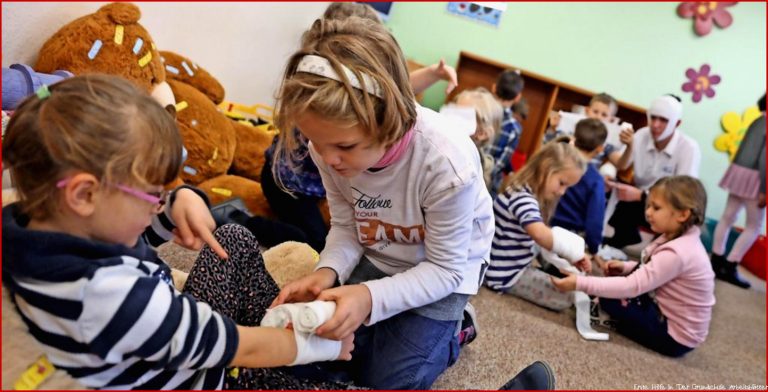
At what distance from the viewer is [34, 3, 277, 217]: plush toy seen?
108 centimetres

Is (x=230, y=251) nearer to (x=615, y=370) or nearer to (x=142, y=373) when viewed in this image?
(x=142, y=373)

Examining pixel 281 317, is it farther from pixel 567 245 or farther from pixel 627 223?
pixel 627 223

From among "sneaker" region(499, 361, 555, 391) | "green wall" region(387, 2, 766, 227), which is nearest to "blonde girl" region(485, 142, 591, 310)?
"sneaker" region(499, 361, 555, 391)

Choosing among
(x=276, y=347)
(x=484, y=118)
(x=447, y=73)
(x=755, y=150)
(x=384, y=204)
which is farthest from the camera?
(x=755, y=150)

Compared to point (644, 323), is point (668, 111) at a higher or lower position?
higher

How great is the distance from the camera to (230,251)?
2.48 feet

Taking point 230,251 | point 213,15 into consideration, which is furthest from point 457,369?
point 213,15

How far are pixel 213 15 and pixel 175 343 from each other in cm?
139

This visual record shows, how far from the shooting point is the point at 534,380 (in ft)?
2.44

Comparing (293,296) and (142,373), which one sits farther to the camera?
(293,296)

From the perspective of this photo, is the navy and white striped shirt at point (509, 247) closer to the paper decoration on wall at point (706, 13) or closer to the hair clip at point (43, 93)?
the hair clip at point (43, 93)

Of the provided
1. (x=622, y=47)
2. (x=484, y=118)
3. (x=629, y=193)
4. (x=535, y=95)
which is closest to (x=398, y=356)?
(x=484, y=118)

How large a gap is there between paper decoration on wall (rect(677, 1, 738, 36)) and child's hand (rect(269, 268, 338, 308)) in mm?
3457

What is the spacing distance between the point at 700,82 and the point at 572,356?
2.96m
